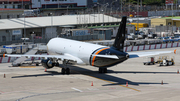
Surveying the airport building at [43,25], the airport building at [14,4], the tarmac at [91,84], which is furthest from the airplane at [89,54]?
the airport building at [14,4]

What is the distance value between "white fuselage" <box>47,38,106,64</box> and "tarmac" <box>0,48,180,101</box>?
10.6 ft

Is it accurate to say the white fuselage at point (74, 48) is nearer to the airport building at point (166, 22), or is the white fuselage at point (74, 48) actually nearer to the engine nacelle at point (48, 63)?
the engine nacelle at point (48, 63)

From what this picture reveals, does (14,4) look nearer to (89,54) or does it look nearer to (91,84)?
(89,54)

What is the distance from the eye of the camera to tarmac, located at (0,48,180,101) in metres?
35.3

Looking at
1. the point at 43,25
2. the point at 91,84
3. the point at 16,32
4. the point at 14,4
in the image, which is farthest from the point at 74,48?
the point at 14,4

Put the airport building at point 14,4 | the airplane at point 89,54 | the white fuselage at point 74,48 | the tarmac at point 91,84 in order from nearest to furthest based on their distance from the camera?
the tarmac at point 91,84 → the airplane at point 89,54 → the white fuselage at point 74,48 → the airport building at point 14,4

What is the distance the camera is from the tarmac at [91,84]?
116 feet

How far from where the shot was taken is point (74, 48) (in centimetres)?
5269

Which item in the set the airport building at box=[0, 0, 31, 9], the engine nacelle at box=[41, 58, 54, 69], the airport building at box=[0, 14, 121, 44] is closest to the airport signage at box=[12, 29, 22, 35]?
the airport building at box=[0, 14, 121, 44]

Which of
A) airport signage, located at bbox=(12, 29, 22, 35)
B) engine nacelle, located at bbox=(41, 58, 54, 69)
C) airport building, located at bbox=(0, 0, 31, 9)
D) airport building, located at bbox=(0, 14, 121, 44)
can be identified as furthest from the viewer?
airport building, located at bbox=(0, 0, 31, 9)

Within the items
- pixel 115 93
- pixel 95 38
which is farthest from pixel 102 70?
pixel 95 38

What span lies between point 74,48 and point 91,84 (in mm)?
11650

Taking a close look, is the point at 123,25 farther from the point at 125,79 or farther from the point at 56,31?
the point at 56,31

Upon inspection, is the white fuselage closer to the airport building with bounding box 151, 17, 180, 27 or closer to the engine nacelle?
the engine nacelle
